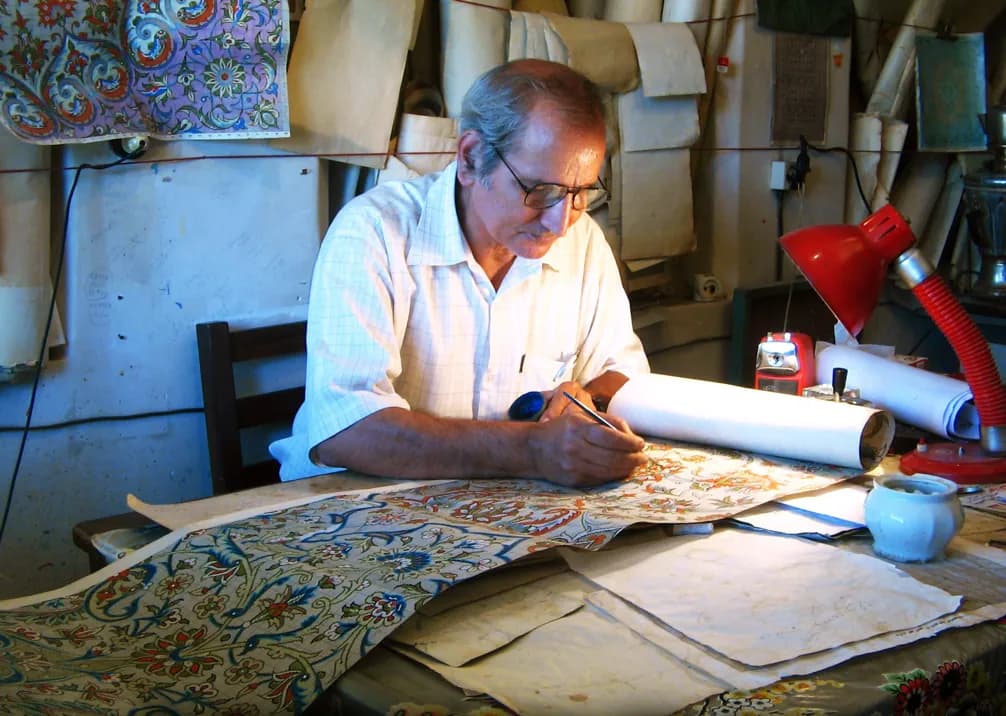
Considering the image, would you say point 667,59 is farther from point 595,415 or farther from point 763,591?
point 763,591

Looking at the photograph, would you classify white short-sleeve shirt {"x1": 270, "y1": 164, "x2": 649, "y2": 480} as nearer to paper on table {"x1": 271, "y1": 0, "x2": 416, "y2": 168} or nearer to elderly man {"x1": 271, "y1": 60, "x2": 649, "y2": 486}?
elderly man {"x1": 271, "y1": 60, "x2": 649, "y2": 486}

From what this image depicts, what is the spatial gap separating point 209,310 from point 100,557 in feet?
3.19

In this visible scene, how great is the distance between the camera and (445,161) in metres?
2.59

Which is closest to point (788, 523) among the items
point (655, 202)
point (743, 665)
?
point (743, 665)

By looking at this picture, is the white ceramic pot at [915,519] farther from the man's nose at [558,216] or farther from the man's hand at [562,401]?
the man's nose at [558,216]

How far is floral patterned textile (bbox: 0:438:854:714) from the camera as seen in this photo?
1.04 metres

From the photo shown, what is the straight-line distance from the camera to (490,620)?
119 centimetres

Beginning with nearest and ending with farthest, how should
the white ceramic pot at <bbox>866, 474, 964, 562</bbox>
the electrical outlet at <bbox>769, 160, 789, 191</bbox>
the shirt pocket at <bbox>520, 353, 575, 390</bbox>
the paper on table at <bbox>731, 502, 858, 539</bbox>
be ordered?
the white ceramic pot at <bbox>866, 474, 964, 562</bbox> < the paper on table at <bbox>731, 502, 858, 539</bbox> < the shirt pocket at <bbox>520, 353, 575, 390</bbox> < the electrical outlet at <bbox>769, 160, 789, 191</bbox>

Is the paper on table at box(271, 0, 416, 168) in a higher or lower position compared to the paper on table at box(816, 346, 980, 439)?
higher

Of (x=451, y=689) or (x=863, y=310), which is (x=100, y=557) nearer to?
(x=451, y=689)

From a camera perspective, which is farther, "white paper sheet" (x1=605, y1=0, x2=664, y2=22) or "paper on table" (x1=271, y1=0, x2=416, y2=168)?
"white paper sheet" (x1=605, y1=0, x2=664, y2=22)

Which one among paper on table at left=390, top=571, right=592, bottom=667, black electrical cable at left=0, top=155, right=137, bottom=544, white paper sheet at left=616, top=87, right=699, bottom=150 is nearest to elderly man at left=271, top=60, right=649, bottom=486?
paper on table at left=390, top=571, right=592, bottom=667

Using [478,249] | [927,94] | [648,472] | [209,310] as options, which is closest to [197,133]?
[209,310]

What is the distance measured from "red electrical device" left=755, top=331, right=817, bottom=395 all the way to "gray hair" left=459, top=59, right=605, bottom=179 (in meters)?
0.54
